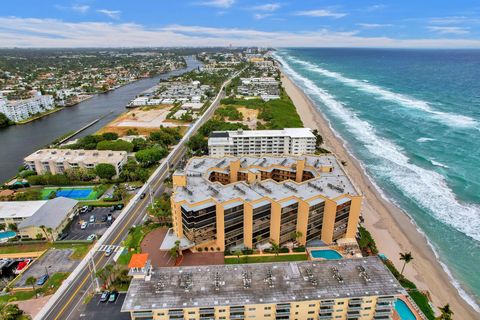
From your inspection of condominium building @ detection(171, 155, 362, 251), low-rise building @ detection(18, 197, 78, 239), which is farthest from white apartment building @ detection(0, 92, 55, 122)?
condominium building @ detection(171, 155, 362, 251)

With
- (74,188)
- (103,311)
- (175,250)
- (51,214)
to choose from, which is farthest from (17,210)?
(175,250)

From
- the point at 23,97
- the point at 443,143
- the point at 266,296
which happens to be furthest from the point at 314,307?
the point at 23,97

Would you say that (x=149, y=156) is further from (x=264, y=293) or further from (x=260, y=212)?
(x=264, y=293)

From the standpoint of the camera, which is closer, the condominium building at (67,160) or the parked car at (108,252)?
the parked car at (108,252)

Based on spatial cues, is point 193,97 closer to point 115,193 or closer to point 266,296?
point 115,193

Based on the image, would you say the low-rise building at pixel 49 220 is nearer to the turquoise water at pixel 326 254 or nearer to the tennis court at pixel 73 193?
the tennis court at pixel 73 193

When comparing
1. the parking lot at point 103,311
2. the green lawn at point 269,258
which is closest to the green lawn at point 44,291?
the parking lot at point 103,311
